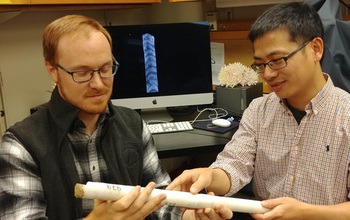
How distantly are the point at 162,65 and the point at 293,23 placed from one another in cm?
91

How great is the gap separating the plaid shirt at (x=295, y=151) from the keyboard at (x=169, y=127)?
1.39 ft

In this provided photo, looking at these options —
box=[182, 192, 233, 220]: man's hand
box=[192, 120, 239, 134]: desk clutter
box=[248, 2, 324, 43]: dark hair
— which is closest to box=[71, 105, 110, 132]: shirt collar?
box=[182, 192, 233, 220]: man's hand

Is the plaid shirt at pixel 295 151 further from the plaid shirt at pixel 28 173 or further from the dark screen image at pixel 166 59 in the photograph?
the dark screen image at pixel 166 59

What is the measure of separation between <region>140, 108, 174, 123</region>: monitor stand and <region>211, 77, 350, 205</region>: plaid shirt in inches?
25.7

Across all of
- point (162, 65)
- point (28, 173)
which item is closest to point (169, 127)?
point (162, 65)

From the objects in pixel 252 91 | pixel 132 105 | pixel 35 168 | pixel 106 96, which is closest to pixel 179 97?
pixel 132 105

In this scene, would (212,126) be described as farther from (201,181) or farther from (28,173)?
(28,173)

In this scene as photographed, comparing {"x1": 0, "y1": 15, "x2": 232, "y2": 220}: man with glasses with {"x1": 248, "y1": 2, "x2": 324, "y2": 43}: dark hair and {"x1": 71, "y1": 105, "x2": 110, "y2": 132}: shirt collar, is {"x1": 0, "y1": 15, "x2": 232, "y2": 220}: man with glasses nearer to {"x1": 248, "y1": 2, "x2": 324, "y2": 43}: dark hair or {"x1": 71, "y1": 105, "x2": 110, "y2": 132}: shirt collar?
{"x1": 71, "y1": 105, "x2": 110, "y2": 132}: shirt collar

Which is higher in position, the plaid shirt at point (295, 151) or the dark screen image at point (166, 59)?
the dark screen image at point (166, 59)

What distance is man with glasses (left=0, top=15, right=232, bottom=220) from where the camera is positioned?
1.02 metres

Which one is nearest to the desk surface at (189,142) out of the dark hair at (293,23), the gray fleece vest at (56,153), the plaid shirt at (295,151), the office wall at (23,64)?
the plaid shirt at (295,151)

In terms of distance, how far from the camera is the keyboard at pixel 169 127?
5.89 ft

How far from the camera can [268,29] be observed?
1.20 m

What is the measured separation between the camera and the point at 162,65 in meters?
1.98
